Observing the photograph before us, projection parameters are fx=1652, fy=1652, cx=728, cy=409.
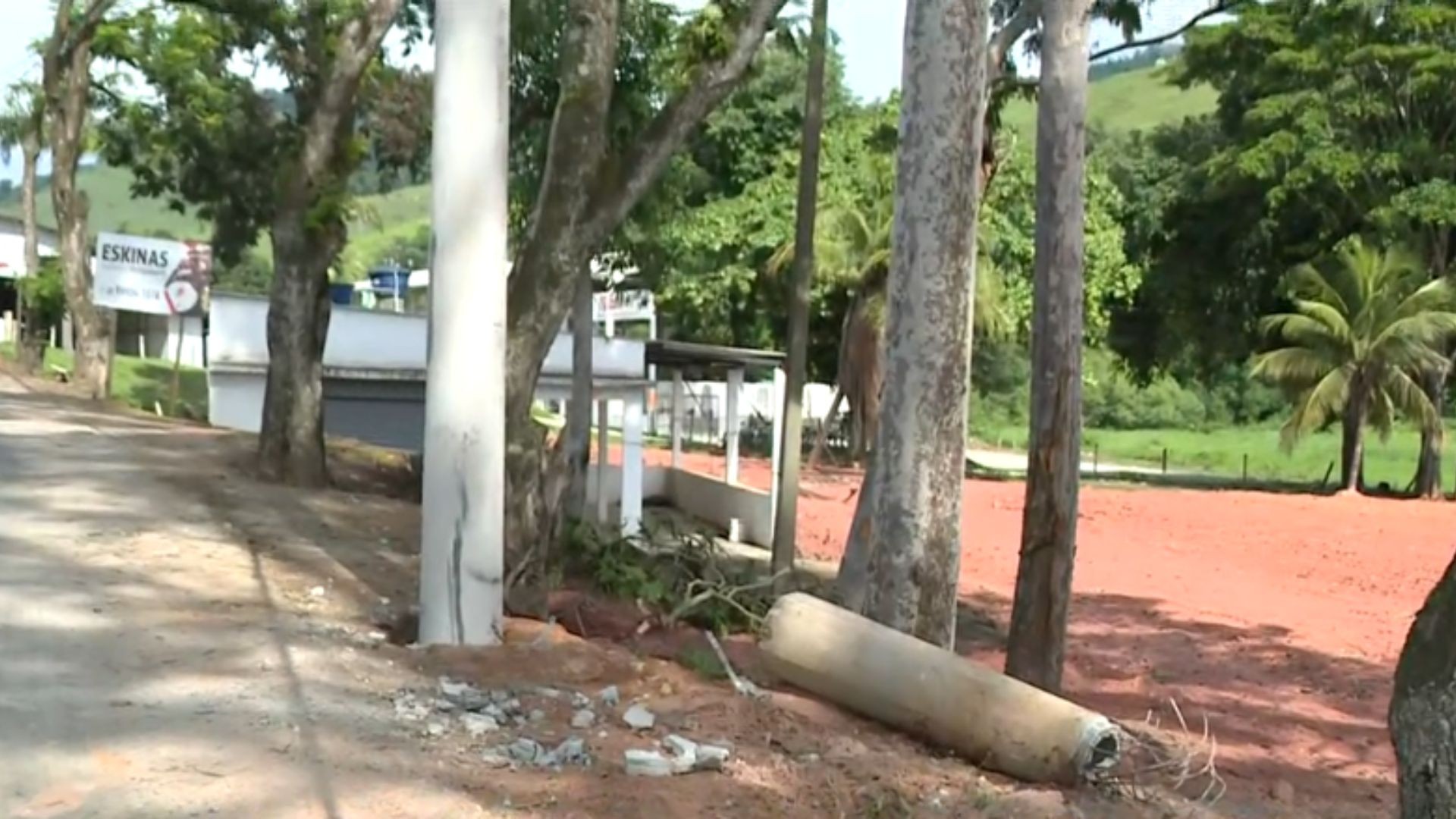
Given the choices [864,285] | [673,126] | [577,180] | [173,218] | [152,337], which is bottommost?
[152,337]

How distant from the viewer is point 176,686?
7.23m

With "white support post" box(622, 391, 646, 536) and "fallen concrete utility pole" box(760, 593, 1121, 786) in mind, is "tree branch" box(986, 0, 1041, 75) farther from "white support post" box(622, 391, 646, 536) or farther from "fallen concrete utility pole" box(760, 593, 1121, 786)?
"white support post" box(622, 391, 646, 536)

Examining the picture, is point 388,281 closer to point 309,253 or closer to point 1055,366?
point 309,253

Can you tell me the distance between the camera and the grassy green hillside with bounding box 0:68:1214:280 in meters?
51.9

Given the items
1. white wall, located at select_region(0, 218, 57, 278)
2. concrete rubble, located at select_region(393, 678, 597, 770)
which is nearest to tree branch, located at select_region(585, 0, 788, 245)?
concrete rubble, located at select_region(393, 678, 597, 770)

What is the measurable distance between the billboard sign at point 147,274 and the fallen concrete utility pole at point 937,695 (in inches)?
770

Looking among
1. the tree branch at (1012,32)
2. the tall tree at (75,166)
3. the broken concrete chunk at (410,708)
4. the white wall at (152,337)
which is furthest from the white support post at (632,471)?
the white wall at (152,337)

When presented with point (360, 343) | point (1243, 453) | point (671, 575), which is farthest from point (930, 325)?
point (1243, 453)

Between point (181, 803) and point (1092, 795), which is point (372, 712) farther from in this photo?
point (1092, 795)

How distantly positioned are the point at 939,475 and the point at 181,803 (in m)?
4.61

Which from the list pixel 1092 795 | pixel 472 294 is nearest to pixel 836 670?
pixel 1092 795

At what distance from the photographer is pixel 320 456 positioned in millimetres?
15609

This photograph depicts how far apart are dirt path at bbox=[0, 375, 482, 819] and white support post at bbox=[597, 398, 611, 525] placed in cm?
1089

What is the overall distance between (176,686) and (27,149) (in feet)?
101
